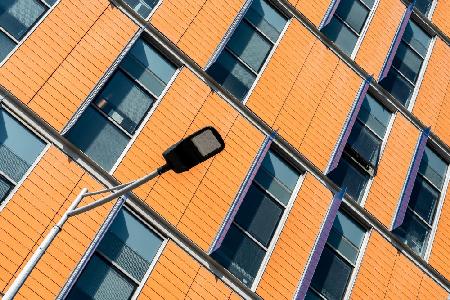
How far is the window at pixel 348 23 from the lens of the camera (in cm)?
2141

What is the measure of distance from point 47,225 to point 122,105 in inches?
A: 167

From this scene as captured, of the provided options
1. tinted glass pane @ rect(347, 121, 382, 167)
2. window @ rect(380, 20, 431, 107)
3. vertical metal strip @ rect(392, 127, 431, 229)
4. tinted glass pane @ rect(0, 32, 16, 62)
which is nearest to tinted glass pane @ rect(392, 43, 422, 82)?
window @ rect(380, 20, 431, 107)

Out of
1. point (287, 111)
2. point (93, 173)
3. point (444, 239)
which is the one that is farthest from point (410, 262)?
point (93, 173)

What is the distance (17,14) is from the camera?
1509 cm

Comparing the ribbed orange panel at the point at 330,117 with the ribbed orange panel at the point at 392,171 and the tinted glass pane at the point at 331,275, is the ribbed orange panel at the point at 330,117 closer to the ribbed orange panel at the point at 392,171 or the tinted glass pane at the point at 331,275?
the ribbed orange panel at the point at 392,171

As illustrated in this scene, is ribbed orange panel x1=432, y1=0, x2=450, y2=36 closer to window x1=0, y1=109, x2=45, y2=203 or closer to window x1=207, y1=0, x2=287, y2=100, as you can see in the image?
window x1=207, y1=0, x2=287, y2=100

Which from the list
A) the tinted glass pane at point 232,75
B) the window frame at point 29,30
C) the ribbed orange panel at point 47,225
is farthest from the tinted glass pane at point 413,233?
the window frame at point 29,30

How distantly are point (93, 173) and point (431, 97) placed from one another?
14952 millimetres

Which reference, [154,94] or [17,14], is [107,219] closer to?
[154,94]

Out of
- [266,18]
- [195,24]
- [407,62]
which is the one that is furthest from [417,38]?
[195,24]

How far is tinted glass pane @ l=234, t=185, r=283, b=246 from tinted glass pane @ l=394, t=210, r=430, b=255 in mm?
5115

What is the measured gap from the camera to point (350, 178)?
63.8 ft

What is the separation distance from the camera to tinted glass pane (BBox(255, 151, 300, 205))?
57.2 feet

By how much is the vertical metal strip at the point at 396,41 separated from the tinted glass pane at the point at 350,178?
4107 mm
